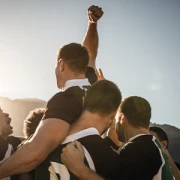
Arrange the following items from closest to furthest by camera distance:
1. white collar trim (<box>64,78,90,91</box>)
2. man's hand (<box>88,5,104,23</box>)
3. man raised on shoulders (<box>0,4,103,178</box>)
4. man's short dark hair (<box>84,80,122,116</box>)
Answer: man raised on shoulders (<box>0,4,103,178</box>)
man's short dark hair (<box>84,80,122,116</box>)
white collar trim (<box>64,78,90,91</box>)
man's hand (<box>88,5,104,23</box>)

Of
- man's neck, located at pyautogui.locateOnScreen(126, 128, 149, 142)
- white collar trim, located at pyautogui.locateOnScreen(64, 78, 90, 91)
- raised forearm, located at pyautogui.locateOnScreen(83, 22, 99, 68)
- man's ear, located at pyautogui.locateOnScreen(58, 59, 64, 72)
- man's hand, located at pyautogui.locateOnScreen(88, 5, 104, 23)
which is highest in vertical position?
man's hand, located at pyautogui.locateOnScreen(88, 5, 104, 23)

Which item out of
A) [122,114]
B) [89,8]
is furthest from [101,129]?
[89,8]

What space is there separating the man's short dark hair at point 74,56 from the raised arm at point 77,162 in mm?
970

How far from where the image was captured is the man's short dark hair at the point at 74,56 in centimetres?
370

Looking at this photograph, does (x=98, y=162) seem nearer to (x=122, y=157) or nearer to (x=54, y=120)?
(x=122, y=157)

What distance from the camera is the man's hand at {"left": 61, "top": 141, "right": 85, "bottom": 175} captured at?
3093mm

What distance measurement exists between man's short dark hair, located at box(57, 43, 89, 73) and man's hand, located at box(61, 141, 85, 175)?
0.96 metres

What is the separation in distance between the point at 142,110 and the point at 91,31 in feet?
6.13

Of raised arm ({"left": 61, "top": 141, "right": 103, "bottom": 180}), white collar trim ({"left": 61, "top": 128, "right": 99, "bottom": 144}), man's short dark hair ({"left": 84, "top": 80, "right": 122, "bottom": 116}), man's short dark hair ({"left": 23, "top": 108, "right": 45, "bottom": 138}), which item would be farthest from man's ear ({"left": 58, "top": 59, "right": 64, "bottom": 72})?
man's short dark hair ({"left": 23, "top": 108, "right": 45, "bottom": 138})

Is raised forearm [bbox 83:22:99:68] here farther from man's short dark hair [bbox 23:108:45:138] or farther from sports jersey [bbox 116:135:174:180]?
sports jersey [bbox 116:135:174:180]

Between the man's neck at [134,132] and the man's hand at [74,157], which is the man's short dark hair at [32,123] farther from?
the man's hand at [74,157]

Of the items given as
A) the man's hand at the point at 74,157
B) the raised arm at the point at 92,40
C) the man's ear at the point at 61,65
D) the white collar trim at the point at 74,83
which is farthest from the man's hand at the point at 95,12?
the man's hand at the point at 74,157

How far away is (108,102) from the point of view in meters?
3.36

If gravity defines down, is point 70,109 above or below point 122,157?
above
